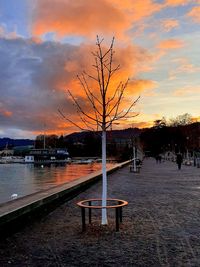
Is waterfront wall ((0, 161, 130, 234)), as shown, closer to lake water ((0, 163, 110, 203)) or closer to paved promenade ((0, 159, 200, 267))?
paved promenade ((0, 159, 200, 267))

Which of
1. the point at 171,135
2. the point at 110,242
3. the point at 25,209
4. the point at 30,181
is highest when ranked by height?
the point at 171,135

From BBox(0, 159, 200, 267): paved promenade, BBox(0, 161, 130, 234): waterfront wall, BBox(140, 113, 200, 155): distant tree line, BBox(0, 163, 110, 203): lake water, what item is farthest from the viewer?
BBox(140, 113, 200, 155): distant tree line

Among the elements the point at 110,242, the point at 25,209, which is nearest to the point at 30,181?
the point at 25,209

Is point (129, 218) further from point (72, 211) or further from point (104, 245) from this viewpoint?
point (104, 245)

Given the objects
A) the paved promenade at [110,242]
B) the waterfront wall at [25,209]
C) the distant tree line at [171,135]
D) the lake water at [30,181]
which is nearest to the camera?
the paved promenade at [110,242]

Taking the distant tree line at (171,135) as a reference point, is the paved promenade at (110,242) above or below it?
below

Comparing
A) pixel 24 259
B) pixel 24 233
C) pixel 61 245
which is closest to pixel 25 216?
pixel 24 233

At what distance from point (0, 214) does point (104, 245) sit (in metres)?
2.22

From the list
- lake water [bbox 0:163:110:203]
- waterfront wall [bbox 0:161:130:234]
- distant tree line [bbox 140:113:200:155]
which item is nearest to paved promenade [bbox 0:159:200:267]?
waterfront wall [bbox 0:161:130:234]

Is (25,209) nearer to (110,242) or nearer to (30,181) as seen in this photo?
(110,242)

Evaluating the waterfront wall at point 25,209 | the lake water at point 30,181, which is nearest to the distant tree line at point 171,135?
the lake water at point 30,181

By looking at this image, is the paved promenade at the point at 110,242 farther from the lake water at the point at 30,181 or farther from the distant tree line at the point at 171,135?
the distant tree line at the point at 171,135

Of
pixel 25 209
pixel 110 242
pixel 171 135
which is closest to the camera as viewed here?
pixel 110 242

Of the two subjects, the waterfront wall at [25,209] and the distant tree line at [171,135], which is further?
the distant tree line at [171,135]
